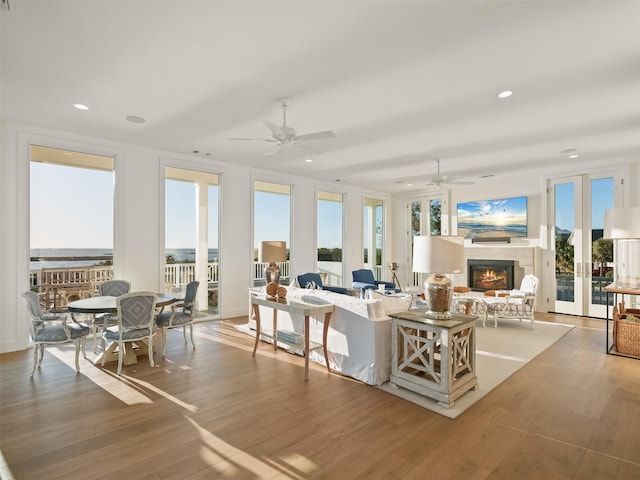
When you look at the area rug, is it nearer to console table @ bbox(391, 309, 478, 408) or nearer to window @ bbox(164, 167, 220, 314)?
console table @ bbox(391, 309, 478, 408)

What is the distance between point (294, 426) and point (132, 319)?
2.20 meters

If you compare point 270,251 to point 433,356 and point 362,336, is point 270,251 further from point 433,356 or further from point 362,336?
point 433,356

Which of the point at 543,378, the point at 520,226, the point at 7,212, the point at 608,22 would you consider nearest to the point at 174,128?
the point at 7,212

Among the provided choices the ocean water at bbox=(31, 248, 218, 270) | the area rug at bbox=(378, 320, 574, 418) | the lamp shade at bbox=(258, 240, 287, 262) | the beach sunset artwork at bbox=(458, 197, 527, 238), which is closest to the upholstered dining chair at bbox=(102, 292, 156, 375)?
the lamp shade at bbox=(258, 240, 287, 262)

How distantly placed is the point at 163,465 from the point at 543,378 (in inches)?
143

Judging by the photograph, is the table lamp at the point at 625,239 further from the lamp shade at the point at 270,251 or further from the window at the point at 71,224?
the window at the point at 71,224

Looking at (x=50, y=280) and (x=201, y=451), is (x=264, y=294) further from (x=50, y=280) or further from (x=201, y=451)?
(x=50, y=280)

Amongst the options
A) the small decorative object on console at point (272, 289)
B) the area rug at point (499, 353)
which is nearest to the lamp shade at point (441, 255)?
the area rug at point (499, 353)

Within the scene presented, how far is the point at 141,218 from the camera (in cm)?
577

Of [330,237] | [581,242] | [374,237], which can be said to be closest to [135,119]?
[330,237]

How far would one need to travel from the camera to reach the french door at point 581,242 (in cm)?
661

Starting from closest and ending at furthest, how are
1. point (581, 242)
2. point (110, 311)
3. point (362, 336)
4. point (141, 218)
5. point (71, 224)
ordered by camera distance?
1. point (362, 336)
2. point (110, 311)
3. point (71, 224)
4. point (141, 218)
5. point (581, 242)

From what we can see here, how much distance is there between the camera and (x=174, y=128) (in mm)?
4863

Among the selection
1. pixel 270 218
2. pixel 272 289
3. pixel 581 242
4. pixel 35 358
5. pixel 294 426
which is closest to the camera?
pixel 294 426
